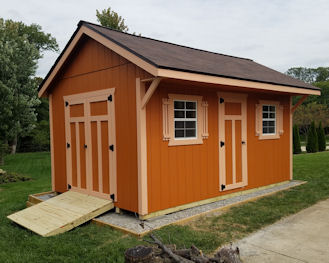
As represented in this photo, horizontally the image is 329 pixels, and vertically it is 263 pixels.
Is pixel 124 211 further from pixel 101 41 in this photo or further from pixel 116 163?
pixel 101 41

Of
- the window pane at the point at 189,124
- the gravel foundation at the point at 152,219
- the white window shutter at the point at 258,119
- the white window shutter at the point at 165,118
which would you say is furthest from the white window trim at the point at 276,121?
the white window shutter at the point at 165,118

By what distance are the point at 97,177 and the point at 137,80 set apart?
7.05ft

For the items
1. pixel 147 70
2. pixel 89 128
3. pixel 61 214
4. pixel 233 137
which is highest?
pixel 147 70

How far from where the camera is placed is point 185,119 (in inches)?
227

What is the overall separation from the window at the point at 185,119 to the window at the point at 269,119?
2454 mm

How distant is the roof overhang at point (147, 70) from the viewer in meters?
4.64

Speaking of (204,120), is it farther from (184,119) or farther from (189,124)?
(184,119)

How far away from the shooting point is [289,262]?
11.8ft

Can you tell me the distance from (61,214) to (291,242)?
3.64m

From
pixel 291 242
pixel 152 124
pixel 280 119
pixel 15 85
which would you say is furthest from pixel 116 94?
pixel 15 85

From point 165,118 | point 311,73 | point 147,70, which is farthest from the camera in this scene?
point 311,73

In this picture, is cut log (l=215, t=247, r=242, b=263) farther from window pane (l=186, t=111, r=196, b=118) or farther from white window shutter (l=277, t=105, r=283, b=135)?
white window shutter (l=277, t=105, r=283, b=135)

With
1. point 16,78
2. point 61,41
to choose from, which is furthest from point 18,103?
point 61,41

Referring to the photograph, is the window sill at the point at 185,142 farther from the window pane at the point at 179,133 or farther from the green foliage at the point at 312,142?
the green foliage at the point at 312,142
